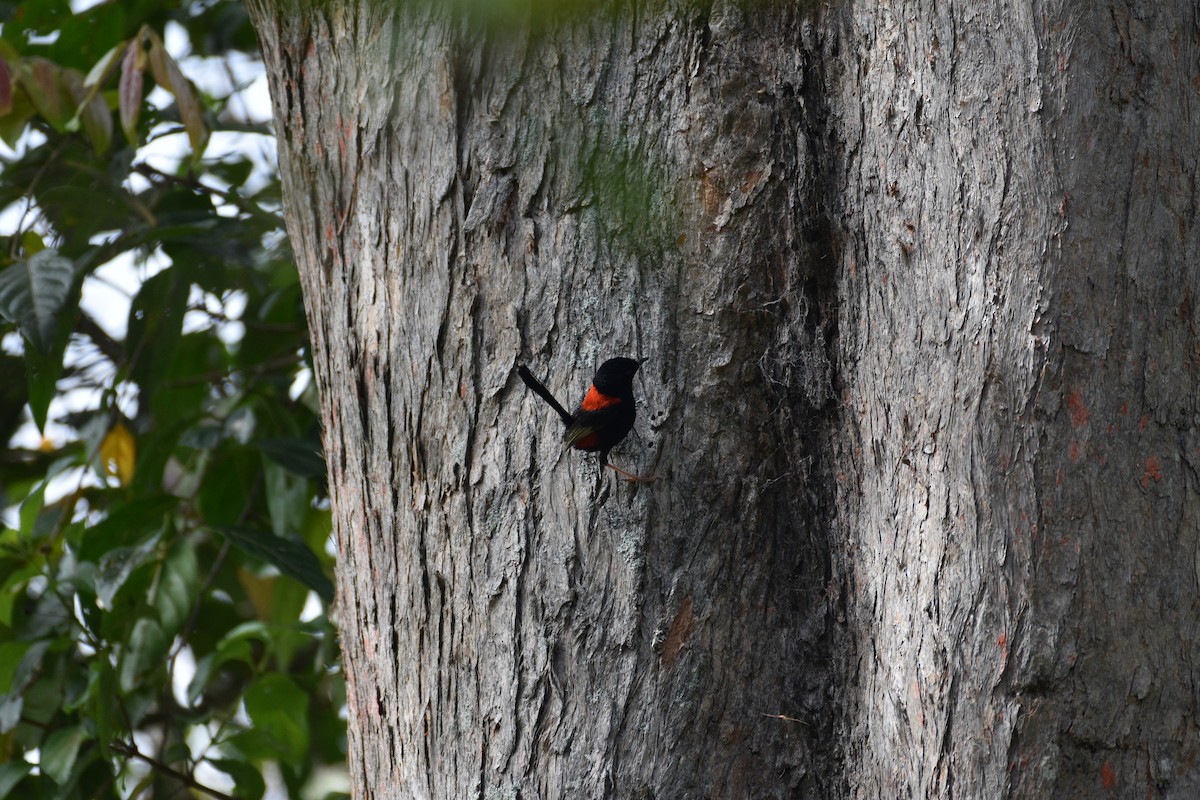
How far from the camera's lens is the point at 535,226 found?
170 cm

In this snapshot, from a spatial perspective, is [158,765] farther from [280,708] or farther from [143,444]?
[143,444]

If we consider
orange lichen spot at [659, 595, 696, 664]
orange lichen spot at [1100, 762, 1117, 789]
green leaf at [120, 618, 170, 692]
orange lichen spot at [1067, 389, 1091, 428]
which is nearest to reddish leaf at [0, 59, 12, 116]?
green leaf at [120, 618, 170, 692]

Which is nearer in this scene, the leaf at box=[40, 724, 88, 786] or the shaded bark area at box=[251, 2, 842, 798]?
the shaded bark area at box=[251, 2, 842, 798]

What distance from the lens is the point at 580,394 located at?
1652 mm

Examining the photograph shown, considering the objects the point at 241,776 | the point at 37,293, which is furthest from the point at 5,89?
the point at 241,776

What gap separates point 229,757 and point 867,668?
7.44 feet

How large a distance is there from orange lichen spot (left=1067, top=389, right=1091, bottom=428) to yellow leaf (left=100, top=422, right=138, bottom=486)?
3.10m

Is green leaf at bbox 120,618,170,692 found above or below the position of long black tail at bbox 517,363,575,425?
below

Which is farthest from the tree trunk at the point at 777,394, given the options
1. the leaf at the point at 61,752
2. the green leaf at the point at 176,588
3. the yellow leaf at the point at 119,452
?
the yellow leaf at the point at 119,452

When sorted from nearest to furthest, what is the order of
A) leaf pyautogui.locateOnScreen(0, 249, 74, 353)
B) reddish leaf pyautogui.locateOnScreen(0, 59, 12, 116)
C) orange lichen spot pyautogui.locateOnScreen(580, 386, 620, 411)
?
orange lichen spot pyautogui.locateOnScreen(580, 386, 620, 411) → reddish leaf pyautogui.locateOnScreen(0, 59, 12, 116) → leaf pyautogui.locateOnScreen(0, 249, 74, 353)

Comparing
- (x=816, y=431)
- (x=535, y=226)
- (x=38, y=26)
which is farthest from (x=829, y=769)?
(x=38, y=26)

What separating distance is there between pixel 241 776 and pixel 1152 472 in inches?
105

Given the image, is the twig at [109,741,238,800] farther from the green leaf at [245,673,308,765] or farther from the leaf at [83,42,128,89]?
the leaf at [83,42,128,89]

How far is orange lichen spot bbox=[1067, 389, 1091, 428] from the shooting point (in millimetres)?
1435
